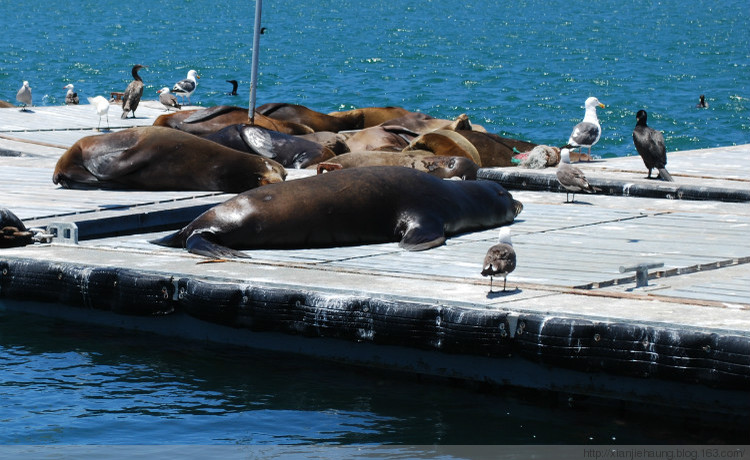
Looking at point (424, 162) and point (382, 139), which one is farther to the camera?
point (382, 139)

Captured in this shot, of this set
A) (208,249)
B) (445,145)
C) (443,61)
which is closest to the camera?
(208,249)

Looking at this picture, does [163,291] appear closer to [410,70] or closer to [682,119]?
[682,119]

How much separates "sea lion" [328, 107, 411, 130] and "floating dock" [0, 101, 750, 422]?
8350mm

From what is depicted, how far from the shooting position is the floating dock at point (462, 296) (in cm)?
618

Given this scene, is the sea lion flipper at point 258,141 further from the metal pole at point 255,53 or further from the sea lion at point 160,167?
the sea lion at point 160,167

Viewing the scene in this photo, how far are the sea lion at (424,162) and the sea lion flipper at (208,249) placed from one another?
3877mm

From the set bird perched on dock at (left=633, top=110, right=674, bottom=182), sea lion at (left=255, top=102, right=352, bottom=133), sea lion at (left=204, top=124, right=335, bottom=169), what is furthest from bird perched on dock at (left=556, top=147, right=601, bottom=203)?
sea lion at (left=255, top=102, right=352, bottom=133)

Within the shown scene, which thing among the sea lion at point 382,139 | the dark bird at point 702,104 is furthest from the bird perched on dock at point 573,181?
the dark bird at point 702,104

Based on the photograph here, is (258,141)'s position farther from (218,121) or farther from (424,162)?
(218,121)

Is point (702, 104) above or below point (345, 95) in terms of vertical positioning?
below

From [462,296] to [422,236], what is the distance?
6.53ft


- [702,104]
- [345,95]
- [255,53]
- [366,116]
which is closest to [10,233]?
[255,53]

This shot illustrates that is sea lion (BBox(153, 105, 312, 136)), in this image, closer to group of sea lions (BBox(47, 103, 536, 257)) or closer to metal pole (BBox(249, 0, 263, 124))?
group of sea lions (BBox(47, 103, 536, 257))

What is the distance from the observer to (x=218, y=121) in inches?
643
